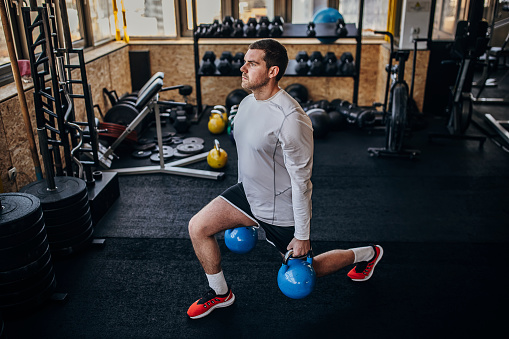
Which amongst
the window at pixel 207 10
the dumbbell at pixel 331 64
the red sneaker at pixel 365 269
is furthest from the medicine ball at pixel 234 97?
the red sneaker at pixel 365 269

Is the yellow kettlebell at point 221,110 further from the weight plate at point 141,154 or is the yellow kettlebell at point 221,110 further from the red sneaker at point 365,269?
the red sneaker at point 365,269

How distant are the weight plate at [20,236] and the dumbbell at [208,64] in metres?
3.49

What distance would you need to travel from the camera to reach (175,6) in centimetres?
609

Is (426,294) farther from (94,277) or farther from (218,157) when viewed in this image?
(218,157)

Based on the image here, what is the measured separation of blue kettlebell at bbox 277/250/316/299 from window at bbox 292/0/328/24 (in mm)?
5011

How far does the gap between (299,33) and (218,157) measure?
220 cm

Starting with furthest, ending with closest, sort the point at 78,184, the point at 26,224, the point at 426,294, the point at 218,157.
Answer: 1. the point at 218,157
2. the point at 78,184
3. the point at 426,294
4. the point at 26,224

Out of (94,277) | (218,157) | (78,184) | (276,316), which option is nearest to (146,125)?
(218,157)

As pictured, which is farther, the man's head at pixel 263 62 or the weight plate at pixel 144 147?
the weight plate at pixel 144 147

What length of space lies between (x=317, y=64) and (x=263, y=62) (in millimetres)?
3613

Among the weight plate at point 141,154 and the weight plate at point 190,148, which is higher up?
the weight plate at point 190,148

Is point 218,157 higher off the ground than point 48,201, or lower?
lower

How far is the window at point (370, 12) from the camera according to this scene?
20.4ft

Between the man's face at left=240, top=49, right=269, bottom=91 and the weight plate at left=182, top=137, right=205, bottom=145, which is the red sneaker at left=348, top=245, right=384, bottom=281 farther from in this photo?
the weight plate at left=182, top=137, right=205, bottom=145
